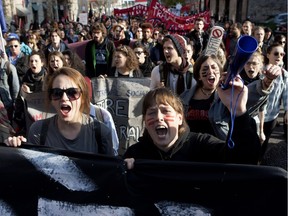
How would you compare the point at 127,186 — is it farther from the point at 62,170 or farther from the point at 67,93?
the point at 67,93

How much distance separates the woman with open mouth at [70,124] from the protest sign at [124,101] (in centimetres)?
148

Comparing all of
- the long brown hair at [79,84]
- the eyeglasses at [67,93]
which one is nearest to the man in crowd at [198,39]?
the long brown hair at [79,84]

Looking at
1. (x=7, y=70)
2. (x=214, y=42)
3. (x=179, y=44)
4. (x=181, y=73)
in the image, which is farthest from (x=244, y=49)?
(x=7, y=70)

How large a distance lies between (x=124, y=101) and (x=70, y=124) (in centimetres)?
164

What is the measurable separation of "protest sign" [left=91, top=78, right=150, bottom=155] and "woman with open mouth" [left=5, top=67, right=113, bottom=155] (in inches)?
58.2

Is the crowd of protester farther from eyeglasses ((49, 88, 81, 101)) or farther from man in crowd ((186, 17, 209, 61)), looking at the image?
man in crowd ((186, 17, 209, 61))

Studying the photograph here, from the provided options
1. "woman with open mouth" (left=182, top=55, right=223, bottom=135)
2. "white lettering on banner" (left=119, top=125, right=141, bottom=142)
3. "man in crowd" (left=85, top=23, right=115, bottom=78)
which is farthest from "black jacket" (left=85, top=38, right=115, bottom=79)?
"woman with open mouth" (left=182, top=55, right=223, bottom=135)

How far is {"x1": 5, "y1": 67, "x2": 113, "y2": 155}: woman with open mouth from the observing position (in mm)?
2576

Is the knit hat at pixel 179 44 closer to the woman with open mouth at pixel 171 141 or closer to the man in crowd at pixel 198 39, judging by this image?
the woman with open mouth at pixel 171 141

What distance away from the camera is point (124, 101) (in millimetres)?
4227

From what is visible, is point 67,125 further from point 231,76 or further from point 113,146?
point 231,76

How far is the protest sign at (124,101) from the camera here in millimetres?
4172

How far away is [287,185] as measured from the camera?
1828 mm

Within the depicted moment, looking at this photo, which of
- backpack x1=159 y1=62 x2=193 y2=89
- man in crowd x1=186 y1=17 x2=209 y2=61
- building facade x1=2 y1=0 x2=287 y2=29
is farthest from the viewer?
building facade x1=2 y1=0 x2=287 y2=29
